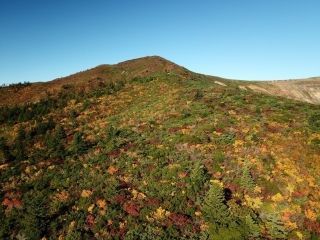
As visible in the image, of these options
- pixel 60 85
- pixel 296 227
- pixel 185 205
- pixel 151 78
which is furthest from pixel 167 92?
pixel 296 227

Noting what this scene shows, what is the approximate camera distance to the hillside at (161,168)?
18094 mm

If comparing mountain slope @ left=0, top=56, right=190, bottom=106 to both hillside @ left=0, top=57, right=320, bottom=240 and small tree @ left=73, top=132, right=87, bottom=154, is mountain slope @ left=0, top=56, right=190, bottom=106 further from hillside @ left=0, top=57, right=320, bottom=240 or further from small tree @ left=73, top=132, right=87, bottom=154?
small tree @ left=73, top=132, right=87, bottom=154

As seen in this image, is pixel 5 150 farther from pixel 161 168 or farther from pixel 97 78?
pixel 97 78

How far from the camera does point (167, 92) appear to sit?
4100 cm

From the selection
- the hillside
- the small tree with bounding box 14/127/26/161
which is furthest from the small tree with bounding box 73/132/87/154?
the small tree with bounding box 14/127/26/161

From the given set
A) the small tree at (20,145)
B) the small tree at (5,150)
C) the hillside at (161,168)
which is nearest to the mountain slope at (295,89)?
the hillside at (161,168)

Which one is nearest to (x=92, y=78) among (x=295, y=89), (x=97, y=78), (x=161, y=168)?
(x=97, y=78)

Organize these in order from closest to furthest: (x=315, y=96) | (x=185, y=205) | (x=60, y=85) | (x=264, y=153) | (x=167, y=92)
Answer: (x=185, y=205) → (x=264, y=153) → (x=167, y=92) → (x=60, y=85) → (x=315, y=96)

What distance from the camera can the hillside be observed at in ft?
59.4

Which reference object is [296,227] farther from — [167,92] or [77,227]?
[167,92]

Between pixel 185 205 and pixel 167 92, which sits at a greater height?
pixel 167 92

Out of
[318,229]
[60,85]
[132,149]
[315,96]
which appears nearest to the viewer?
[318,229]

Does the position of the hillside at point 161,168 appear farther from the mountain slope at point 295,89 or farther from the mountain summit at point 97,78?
the mountain slope at point 295,89

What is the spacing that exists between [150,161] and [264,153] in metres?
8.32
